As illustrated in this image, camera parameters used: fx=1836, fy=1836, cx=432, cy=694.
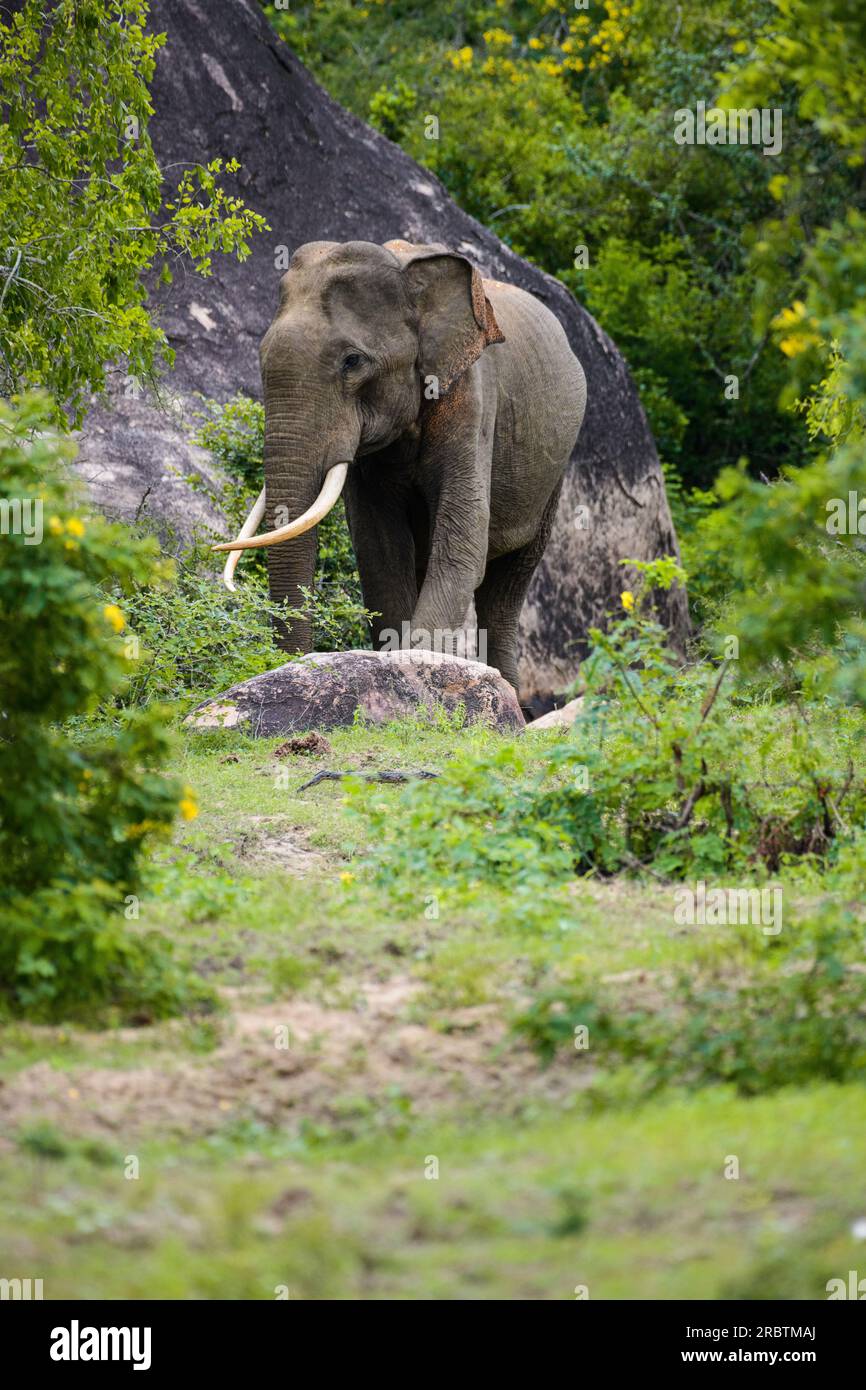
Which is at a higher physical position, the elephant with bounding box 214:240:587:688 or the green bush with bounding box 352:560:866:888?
the elephant with bounding box 214:240:587:688

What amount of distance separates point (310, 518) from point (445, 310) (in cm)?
203

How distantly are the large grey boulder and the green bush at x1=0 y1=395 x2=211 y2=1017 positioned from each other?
13.2 meters

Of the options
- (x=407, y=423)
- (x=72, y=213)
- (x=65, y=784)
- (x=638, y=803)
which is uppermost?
(x=72, y=213)

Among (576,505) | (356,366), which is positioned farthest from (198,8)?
(356,366)

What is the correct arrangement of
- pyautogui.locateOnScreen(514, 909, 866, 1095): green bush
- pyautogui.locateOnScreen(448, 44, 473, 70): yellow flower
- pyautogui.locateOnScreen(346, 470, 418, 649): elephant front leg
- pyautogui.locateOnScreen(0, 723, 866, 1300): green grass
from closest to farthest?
1. pyautogui.locateOnScreen(0, 723, 866, 1300): green grass
2. pyautogui.locateOnScreen(514, 909, 866, 1095): green bush
3. pyautogui.locateOnScreen(346, 470, 418, 649): elephant front leg
4. pyautogui.locateOnScreen(448, 44, 473, 70): yellow flower

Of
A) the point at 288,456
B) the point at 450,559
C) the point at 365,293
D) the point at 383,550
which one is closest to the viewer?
the point at 288,456

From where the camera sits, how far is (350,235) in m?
20.1

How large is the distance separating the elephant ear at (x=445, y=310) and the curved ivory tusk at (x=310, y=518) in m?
1.17

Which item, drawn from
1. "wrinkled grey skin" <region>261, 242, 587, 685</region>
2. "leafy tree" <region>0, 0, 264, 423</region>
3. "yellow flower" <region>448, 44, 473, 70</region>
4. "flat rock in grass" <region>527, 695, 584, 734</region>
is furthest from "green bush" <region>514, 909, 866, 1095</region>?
"yellow flower" <region>448, 44, 473, 70</region>

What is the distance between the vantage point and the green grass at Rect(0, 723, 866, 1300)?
381cm

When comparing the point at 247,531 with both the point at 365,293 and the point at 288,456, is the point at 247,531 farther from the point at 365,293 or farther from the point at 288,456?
the point at 365,293

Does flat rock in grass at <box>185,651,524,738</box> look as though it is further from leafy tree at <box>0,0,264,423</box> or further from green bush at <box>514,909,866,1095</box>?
green bush at <box>514,909,866,1095</box>

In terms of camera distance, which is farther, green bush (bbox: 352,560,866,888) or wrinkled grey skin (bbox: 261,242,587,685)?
wrinkled grey skin (bbox: 261,242,587,685)

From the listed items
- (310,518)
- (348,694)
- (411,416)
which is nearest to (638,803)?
(348,694)
